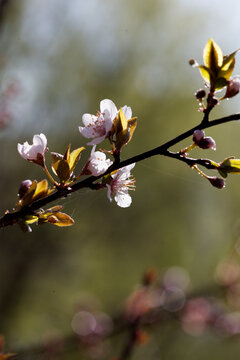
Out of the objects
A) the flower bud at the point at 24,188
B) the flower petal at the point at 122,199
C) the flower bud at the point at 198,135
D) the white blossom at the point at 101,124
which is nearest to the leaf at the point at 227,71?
the flower bud at the point at 198,135

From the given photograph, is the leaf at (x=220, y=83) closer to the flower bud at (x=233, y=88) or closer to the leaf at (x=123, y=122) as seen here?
the flower bud at (x=233, y=88)

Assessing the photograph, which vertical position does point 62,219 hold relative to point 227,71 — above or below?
below

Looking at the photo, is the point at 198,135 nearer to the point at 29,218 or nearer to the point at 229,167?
the point at 229,167

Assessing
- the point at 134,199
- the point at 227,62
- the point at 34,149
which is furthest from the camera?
the point at 134,199

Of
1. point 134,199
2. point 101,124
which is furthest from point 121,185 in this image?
point 134,199

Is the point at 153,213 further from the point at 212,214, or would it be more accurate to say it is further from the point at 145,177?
the point at 212,214
